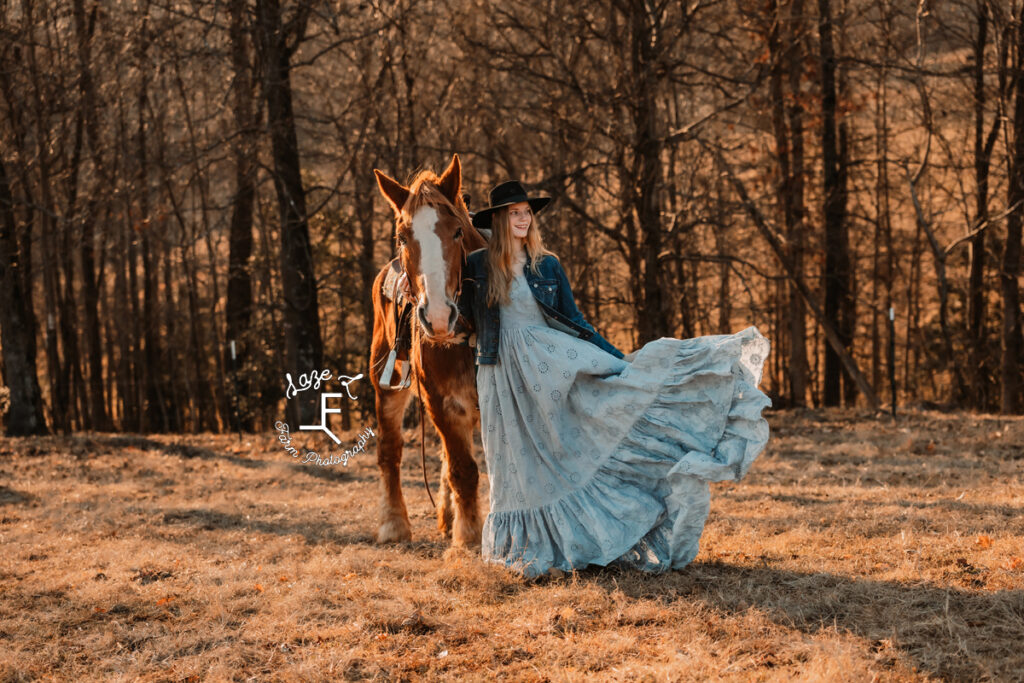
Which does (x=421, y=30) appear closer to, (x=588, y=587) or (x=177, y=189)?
(x=177, y=189)

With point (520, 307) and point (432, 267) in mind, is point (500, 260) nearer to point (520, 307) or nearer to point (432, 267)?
point (520, 307)

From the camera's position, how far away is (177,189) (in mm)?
21109

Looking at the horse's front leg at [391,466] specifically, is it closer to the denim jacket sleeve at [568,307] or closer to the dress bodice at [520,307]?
the dress bodice at [520,307]

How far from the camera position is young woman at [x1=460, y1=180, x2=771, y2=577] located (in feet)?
14.9

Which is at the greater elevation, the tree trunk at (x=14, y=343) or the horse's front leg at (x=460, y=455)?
the tree trunk at (x=14, y=343)

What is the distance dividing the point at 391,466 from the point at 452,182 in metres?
2.30

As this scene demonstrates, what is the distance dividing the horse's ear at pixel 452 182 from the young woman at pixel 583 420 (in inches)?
12.7

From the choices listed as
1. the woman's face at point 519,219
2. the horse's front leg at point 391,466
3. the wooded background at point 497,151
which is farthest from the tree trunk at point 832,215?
the woman's face at point 519,219

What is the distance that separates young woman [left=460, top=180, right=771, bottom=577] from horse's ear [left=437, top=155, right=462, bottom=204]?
323 millimetres

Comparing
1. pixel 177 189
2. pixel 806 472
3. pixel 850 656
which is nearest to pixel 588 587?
pixel 850 656

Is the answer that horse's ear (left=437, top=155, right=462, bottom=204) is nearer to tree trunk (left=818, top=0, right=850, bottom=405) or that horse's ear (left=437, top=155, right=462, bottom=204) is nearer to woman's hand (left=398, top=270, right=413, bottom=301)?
woman's hand (left=398, top=270, right=413, bottom=301)

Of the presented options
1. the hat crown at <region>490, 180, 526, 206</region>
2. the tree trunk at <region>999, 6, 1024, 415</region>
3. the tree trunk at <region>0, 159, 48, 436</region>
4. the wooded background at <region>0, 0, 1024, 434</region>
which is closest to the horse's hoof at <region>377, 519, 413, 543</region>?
the hat crown at <region>490, 180, 526, 206</region>

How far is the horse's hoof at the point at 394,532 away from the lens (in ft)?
19.7

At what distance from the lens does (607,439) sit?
471 cm
